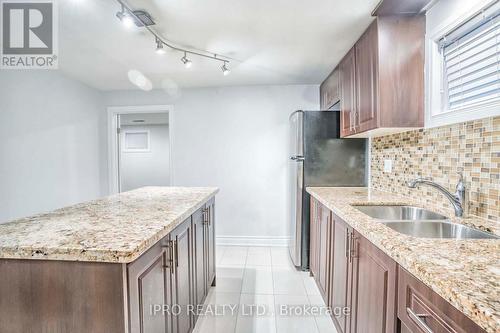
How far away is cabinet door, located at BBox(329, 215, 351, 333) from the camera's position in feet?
5.26

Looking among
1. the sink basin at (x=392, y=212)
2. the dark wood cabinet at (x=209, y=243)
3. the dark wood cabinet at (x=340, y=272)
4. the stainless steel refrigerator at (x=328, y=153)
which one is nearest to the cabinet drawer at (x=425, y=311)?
the dark wood cabinet at (x=340, y=272)

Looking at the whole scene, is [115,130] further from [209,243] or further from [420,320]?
[420,320]

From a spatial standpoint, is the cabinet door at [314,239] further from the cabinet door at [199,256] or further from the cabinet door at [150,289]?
the cabinet door at [150,289]

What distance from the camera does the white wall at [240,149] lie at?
3.66 metres

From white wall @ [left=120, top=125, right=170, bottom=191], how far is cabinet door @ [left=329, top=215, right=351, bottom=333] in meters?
5.41

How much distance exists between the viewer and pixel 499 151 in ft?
3.94

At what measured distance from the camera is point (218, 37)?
86.9 inches

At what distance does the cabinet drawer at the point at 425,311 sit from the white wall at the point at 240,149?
9.04ft

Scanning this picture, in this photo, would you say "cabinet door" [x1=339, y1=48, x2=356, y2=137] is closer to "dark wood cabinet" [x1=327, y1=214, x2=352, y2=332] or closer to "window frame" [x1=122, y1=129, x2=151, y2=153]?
"dark wood cabinet" [x1=327, y1=214, x2=352, y2=332]

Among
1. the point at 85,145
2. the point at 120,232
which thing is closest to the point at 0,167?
the point at 85,145

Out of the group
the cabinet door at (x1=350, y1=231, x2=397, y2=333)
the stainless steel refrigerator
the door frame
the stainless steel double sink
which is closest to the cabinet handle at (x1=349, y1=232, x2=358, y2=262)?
the cabinet door at (x1=350, y1=231, x2=397, y2=333)

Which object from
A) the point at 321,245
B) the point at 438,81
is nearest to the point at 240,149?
the point at 321,245

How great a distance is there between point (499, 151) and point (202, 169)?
126 inches

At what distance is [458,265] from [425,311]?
Answer: 0.17 m
